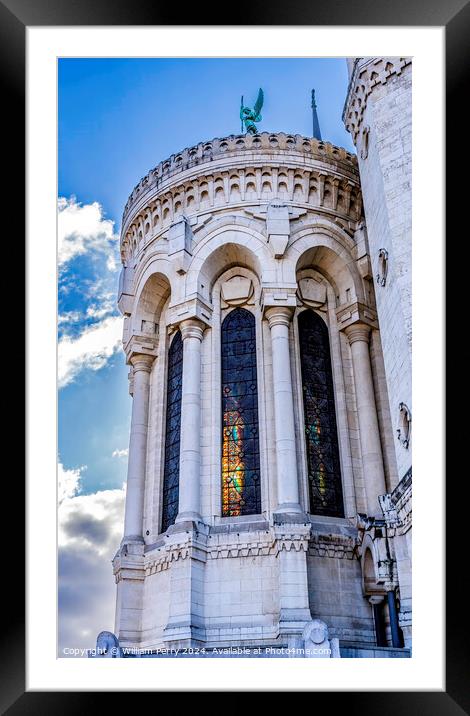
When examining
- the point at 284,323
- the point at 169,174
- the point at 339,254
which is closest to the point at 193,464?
the point at 284,323

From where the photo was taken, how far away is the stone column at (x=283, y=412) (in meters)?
17.2


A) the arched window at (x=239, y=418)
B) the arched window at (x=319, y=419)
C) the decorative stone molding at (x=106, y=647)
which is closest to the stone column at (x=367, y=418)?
the arched window at (x=319, y=419)

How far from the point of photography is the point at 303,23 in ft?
25.6

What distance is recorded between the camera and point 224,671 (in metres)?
7.93

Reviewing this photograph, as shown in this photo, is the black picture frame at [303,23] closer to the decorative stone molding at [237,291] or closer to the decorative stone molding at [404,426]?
the decorative stone molding at [404,426]

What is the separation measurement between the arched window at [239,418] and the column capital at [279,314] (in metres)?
1.03

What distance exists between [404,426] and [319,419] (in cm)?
508

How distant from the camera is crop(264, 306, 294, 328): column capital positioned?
19234 millimetres

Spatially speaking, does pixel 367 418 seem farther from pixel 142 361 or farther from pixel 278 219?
pixel 142 361
